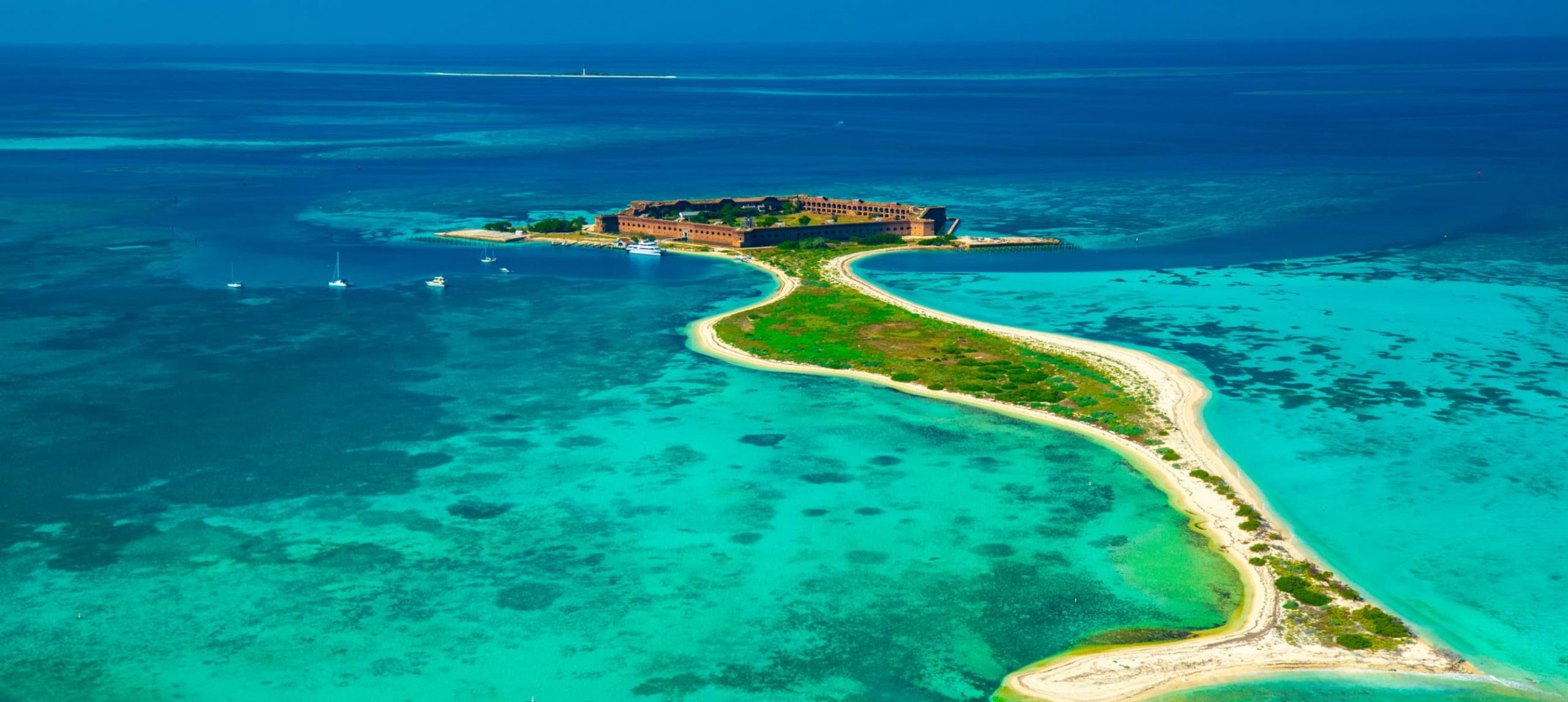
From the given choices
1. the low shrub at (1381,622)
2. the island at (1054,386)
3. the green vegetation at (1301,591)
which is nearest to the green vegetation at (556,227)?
the island at (1054,386)

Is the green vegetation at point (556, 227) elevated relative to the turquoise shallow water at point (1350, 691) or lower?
elevated

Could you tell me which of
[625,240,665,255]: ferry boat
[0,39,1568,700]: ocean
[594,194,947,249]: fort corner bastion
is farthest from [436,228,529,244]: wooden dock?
[625,240,665,255]: ferry boat

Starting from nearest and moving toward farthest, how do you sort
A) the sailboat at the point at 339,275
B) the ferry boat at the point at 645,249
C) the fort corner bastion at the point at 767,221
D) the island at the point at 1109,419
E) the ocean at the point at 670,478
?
the island at the point at 1109,419
the ocean at the point at 670,478
the sailboat at the point at 339,275
the ferry boat at the point at 645,249
the fort corner bastion at the point at 767,221

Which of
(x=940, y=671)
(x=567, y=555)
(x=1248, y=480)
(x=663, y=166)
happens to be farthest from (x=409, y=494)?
(x=663, y=166)

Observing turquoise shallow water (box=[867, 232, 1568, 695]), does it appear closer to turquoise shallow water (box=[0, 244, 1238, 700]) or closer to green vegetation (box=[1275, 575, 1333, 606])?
green vegetation (box=[1275, 575, 1333, 606])

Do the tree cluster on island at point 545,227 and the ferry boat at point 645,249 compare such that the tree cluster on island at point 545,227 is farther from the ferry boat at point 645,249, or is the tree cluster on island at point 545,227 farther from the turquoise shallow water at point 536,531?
the turquoise shallow water at point 536,531

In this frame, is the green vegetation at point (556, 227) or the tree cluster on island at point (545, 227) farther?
the tree cluster on island at point (545, 227)

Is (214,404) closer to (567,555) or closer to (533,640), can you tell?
(567,555)
